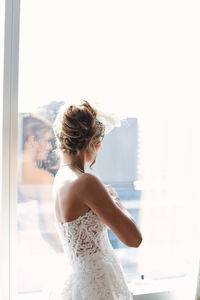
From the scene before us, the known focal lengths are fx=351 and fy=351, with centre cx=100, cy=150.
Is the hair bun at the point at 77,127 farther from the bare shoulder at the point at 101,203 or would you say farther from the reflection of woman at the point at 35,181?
the reflection of woman at the point at 35,181

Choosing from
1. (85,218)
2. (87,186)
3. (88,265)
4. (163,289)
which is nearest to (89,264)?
(88,265)

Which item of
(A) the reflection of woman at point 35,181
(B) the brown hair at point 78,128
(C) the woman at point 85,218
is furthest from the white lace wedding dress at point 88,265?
(A) the reflection of woman at point 35,181

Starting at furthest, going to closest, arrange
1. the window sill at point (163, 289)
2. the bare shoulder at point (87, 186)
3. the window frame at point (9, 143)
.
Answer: the window sill at point (163, 289) → the window frame at point (9, 143) → the bare shoulder at point (87, 186)

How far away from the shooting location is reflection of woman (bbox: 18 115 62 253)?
1733 millimetres

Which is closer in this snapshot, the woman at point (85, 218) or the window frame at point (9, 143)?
the woman at point (85, 218)

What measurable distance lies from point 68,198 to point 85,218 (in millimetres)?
105

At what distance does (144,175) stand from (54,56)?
792 millimetres

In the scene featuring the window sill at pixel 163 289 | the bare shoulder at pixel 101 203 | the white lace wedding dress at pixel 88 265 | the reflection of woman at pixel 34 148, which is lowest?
the window sill at pixel 163 289

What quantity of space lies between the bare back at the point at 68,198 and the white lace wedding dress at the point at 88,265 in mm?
24

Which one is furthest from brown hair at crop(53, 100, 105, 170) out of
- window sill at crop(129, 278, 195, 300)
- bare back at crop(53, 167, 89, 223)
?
window sill at crop(129, 278, 195, 300)

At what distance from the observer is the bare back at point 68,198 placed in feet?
4.25

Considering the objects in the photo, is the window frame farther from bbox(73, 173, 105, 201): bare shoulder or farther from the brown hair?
bbox(73, 173, 105, 201): bare shoulder

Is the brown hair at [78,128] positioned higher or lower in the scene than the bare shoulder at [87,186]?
higher

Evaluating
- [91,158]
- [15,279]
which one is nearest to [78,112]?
[91,158]
